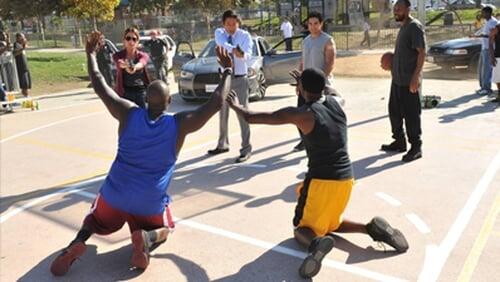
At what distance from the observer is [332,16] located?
35031 mm

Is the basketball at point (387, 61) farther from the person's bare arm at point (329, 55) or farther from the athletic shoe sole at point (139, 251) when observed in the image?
the athletic shoe sole at point (139, 251)

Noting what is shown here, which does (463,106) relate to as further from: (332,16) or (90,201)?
(332,16)

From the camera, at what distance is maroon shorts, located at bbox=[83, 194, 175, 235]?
4.17 m

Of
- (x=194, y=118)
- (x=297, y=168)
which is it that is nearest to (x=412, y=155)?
(x=297, y=168)

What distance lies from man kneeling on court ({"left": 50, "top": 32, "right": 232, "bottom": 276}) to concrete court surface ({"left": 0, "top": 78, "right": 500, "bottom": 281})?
0.84ft

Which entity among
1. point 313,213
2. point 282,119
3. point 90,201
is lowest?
point 90,201

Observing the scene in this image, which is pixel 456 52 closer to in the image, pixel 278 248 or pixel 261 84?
pixel 261 84

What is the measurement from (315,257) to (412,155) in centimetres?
334

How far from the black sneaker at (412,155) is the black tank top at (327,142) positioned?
274 cm

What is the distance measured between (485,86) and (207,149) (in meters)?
6.39

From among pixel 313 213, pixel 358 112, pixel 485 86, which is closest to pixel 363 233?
pixel 313 213

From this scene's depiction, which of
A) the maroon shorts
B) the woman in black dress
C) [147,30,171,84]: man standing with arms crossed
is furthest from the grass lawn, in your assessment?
the maroon shorts

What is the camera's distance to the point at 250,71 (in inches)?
442

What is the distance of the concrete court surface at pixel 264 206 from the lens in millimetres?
4023
